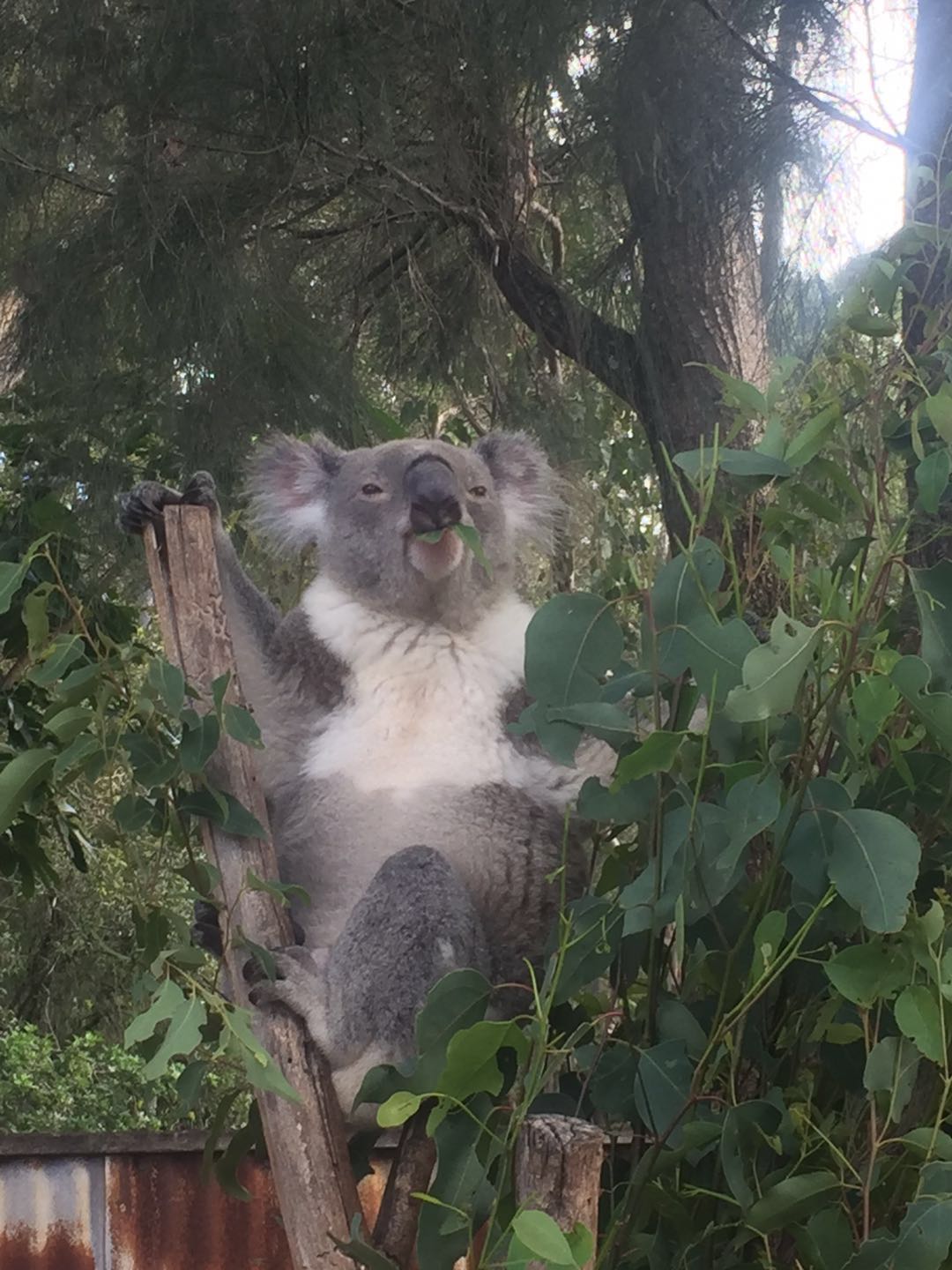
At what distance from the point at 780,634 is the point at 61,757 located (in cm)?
83

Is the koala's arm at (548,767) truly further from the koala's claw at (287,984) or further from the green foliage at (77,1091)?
the green foliage at (77,1091)

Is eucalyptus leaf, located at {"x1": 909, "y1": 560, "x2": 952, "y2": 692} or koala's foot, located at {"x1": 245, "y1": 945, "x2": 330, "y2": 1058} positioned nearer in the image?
eucalyptus leaf, located at {"x1": 909, "y1": 560, "x2": 952, "y2": 692}

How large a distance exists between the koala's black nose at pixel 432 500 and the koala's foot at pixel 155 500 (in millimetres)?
280

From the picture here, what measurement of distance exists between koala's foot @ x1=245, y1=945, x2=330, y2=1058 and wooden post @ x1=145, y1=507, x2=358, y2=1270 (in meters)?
0.01

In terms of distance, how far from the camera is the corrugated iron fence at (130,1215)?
281 centimetres

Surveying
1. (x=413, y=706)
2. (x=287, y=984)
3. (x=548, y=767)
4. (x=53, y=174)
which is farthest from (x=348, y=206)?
(x=287, y=984)

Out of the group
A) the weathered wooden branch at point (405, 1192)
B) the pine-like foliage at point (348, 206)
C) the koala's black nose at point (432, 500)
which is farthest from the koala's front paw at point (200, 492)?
the weathered wooden branch at point (405, 1192)

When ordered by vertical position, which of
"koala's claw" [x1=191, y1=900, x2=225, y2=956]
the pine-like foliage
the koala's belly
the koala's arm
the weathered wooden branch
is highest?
the pine-like foliage

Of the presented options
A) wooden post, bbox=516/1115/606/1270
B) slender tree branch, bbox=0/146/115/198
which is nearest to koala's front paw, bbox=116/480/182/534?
slender tree branch, bbox=0/146/115/198

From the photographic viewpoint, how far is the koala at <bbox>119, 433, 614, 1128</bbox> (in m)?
2.04

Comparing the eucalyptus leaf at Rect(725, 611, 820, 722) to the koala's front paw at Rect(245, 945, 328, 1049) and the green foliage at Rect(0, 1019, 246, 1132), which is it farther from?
the green foliage at Rect(0, 1019, 246, 1132)

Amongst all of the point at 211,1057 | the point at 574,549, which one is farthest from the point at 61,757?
the point at 574,549

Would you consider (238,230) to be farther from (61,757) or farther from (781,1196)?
(781,1196)

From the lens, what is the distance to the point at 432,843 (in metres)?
2.04
